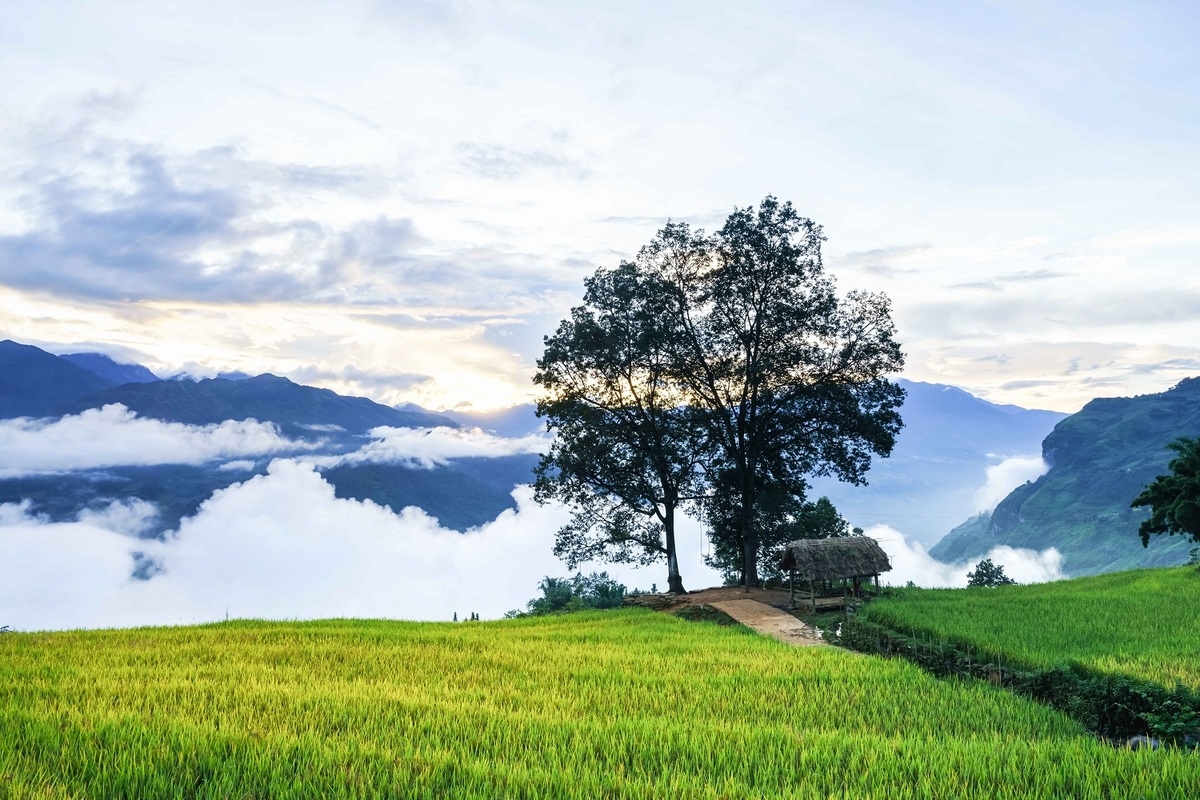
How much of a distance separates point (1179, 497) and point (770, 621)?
66.1ft

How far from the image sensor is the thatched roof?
28.3 metres

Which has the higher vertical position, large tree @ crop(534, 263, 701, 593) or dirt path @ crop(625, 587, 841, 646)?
large tree @ crop(534, 263, 701, 593)

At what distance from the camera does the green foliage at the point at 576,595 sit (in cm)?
3666

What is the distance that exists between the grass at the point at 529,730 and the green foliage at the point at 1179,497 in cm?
2388

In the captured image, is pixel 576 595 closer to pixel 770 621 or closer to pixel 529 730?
pixel 770 621

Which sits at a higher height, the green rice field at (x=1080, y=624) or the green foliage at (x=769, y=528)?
the green foliage at (x=769, y=528)

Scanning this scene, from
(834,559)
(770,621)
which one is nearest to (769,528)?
(834,559)

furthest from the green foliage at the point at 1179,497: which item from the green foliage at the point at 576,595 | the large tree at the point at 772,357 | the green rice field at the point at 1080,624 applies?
→ the green foliage at the point at 576,595

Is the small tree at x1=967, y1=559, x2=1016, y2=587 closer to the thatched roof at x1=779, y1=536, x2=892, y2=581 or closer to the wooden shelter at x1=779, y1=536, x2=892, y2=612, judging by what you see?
the wooden shelter at x1=779, y1=536, x2=892, y2=612

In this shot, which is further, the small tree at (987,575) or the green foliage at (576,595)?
the small tree at (987,575)

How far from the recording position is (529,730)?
1008 centimetres

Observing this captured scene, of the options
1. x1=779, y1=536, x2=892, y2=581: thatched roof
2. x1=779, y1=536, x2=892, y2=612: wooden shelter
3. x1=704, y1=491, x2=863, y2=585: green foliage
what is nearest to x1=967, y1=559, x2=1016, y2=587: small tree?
x1=704, y1=491, x2=863, y2=585: green foliage

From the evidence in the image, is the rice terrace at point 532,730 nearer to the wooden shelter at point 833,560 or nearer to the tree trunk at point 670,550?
the wooden shelter at point 833,560

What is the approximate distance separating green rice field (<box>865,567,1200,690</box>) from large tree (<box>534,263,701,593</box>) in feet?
36.7
